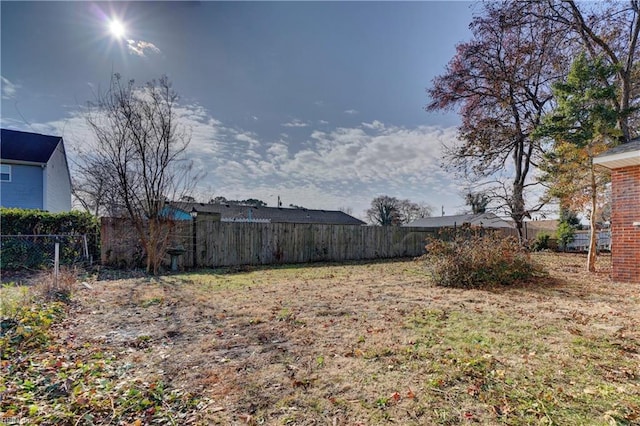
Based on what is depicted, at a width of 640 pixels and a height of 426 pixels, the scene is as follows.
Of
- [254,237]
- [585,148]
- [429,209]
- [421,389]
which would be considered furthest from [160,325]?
[429,209]

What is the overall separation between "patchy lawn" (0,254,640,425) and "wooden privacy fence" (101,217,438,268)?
401cm

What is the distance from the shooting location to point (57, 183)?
1698 cm

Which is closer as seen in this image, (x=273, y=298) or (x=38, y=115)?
(x=273, y=298)

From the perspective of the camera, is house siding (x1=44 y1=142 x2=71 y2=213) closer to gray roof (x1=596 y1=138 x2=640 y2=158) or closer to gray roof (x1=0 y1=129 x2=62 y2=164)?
gray roof (x1=0 y1=129 x2=62 y2=164)

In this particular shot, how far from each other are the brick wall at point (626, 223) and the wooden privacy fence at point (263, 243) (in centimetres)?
804

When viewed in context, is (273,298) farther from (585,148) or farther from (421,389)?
(585,148)

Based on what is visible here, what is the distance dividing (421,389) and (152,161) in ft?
28.0

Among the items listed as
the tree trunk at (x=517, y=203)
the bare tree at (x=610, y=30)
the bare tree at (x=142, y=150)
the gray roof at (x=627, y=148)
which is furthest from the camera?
the tree trunk at (x=517, y=203)

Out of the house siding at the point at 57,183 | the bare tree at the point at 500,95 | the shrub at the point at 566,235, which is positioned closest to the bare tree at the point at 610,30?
the bare tree at the point at 500,95

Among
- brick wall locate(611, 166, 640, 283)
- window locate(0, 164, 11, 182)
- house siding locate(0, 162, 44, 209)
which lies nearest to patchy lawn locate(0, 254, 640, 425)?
brick wall locate(611, 166, 640, 283)

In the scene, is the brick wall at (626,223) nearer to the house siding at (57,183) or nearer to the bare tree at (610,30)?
the bare tree at (610,30)

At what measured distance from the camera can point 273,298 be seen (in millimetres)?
5438

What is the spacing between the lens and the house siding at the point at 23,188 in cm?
1443

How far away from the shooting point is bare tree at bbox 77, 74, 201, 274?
315 inches
